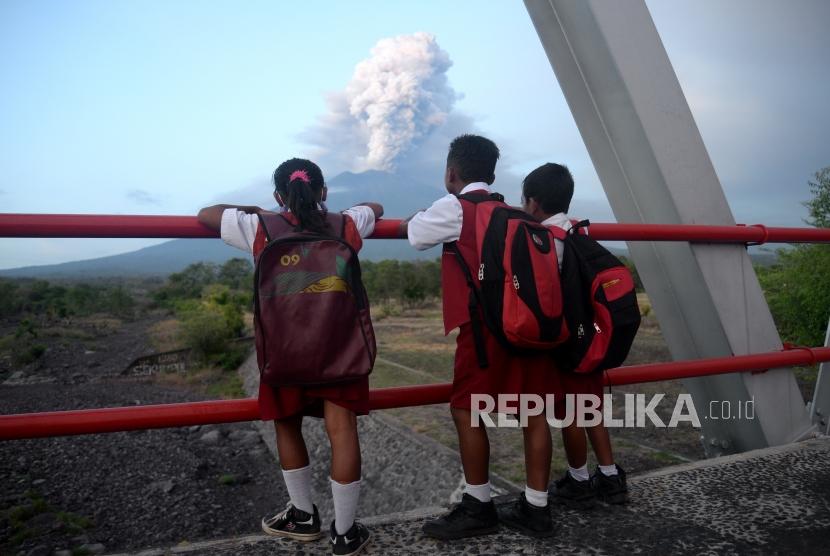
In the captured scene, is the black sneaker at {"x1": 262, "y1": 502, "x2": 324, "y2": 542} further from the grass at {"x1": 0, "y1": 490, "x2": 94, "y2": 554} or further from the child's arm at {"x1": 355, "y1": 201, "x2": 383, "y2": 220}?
the grass at {"x1": 0, "y1": 490, "x2": 94, "y2": 554}

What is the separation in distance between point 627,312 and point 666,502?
2.48 ft

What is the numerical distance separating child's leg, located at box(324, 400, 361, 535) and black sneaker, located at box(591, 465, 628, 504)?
93 centimetres

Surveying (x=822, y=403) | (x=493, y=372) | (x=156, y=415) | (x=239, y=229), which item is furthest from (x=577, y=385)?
(x=822, y=403)

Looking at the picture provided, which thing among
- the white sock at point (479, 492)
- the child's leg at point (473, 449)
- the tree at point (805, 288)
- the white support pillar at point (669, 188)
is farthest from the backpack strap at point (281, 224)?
the tree at point (805, 288)

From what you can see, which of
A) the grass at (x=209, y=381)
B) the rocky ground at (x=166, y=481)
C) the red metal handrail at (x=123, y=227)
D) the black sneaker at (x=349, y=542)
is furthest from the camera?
the grass at (x=209, y=381)

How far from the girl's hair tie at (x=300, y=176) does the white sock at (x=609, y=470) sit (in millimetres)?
1482

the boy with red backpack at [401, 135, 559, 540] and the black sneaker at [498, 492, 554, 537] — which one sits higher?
the boy with red backpack at [401, 135, 559, 540]

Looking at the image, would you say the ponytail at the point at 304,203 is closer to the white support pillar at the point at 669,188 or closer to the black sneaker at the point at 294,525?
the black sneaker at the point at 294,525

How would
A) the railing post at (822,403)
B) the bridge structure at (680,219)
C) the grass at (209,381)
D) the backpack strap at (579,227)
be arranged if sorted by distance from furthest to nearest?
the grass at (209,381) < the railing post at (822,403) < the bridge structure at (680,219) < the backpack strap at (579,227)

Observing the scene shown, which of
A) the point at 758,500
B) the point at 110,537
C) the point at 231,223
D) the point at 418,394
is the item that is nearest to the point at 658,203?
the point at 758,500

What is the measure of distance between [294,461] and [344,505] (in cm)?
24

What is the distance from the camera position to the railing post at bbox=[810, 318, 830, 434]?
9.57ft

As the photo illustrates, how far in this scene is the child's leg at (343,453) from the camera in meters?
1.70

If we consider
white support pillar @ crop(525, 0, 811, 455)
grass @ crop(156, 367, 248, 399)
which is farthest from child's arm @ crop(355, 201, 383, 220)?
grass @ crop(156, 367, 248, 399)
